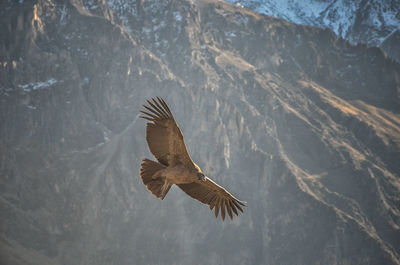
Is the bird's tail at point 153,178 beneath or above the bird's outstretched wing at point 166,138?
beneath

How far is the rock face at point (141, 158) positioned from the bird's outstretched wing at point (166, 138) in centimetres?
13974

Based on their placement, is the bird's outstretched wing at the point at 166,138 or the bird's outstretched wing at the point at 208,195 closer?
the bird's outstretched wing at the point at 166,138

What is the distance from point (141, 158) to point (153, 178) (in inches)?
5948

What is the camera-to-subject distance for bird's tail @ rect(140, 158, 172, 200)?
2236cm

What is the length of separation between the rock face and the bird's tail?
13907 cm

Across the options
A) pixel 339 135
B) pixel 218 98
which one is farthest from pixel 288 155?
pixel 218 98

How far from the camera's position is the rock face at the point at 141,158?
6289 inches

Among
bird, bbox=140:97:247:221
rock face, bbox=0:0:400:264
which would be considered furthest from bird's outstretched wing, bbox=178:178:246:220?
rock face, bbox=0:0:400:264

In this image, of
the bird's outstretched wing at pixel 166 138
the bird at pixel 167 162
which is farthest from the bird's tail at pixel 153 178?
the bird's outstretched wing at pixel 166 138

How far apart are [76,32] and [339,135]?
118124 mm

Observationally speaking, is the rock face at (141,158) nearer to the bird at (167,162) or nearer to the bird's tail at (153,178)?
the bird at (167,162)

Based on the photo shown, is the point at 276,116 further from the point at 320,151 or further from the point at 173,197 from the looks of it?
the point at 173,197

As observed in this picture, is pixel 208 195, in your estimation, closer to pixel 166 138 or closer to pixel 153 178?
pixel 153 178

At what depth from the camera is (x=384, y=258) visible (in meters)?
142
